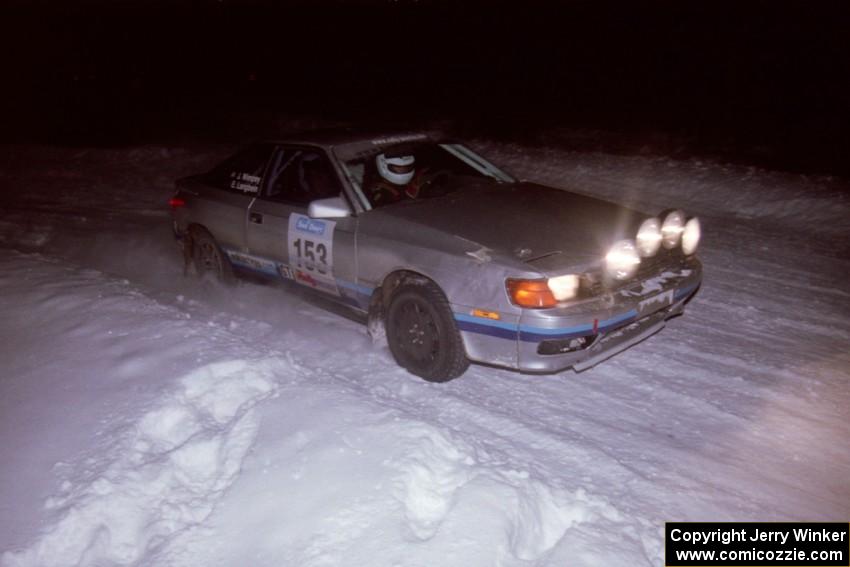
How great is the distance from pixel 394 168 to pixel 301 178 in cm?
76

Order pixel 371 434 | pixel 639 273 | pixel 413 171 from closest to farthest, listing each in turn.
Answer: pixel 371 434
pixel 639 273
pixel 413 171

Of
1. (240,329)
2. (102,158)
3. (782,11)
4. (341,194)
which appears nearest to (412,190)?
(341,194)

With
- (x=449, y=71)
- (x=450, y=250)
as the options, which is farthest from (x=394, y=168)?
(x=449, y=71)

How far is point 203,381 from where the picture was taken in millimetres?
3914

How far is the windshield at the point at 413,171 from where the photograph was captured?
179 inches

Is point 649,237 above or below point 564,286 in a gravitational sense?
above

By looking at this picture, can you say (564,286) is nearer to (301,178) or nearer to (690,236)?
(690,236)

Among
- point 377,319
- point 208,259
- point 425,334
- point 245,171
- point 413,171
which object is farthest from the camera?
point 208,259

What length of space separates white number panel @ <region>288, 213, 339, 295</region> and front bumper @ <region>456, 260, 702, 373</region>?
124 centimetres

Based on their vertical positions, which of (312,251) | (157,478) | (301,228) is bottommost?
(157,478)

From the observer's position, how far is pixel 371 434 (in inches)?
131

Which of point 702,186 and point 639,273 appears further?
point 702,186

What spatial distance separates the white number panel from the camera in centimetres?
459

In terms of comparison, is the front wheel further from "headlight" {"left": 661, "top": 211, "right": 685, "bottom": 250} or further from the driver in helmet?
"headlight" {"left": 661, "top": 211, "right": 685, "bottom": 250}
